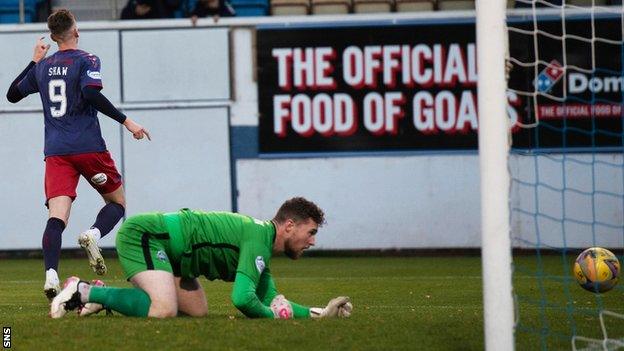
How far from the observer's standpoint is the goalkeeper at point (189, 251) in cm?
805

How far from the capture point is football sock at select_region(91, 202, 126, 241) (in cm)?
979

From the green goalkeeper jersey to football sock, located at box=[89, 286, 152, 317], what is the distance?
12.9 inches

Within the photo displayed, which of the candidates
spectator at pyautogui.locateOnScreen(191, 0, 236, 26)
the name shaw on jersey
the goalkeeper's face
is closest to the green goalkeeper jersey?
the goalkeeper's face

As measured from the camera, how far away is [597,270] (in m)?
10.6

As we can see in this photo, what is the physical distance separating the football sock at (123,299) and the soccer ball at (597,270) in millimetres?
3970

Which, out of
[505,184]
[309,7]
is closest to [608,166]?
[309,7]

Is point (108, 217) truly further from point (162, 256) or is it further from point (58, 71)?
point (162, 256)

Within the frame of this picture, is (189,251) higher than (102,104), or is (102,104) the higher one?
(102,104)

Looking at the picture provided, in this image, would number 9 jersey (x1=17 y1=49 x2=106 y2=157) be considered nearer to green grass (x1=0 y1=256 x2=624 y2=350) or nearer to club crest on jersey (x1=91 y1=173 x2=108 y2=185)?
club crest on jersey (x1=91 y1=173 x2=108 y2=185)

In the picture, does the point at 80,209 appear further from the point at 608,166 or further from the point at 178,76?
the point at 608,166

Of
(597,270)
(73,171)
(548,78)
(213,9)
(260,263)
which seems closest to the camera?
(260,263)

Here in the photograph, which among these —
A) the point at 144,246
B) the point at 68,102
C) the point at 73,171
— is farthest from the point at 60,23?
the point at 144,246

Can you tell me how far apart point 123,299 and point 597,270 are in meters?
4.17

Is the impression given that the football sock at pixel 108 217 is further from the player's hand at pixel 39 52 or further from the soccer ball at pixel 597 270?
the soccer ball at pixel 597 270
